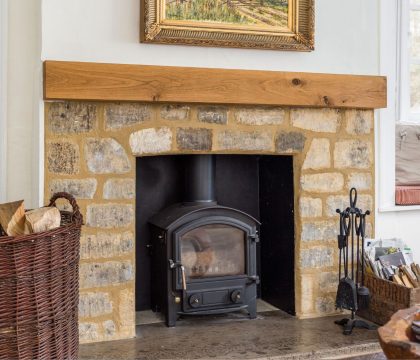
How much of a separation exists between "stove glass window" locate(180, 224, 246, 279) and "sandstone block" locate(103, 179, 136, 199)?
37cm

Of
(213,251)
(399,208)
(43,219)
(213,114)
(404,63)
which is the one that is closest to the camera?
(43,219)

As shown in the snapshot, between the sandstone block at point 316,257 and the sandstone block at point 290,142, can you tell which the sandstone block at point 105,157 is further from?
the sandstone block at point 316,257

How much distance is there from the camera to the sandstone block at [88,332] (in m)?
2.78

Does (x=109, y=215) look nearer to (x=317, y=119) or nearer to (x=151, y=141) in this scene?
(x=151, y=141)

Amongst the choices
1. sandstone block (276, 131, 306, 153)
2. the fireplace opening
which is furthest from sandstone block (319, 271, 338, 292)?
sandstone block (276, 131, 306, 153)

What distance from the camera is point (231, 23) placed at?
298cm

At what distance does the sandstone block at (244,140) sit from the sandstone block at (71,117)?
2.12ft

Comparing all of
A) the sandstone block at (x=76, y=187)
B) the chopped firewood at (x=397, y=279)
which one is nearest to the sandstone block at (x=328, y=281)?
the chopped firewood at (x=397, y=279)

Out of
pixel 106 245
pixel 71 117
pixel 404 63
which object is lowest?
pixel 106 245

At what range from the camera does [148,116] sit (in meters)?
2.87

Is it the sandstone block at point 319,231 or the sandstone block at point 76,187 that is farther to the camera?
the sandstone block at point 319,231

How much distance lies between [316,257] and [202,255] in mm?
619

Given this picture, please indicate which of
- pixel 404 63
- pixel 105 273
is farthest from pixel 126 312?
pixel 404 63

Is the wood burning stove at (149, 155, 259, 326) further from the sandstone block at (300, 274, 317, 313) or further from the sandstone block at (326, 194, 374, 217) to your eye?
the sandstone block at (326, 194, 374, 217)
